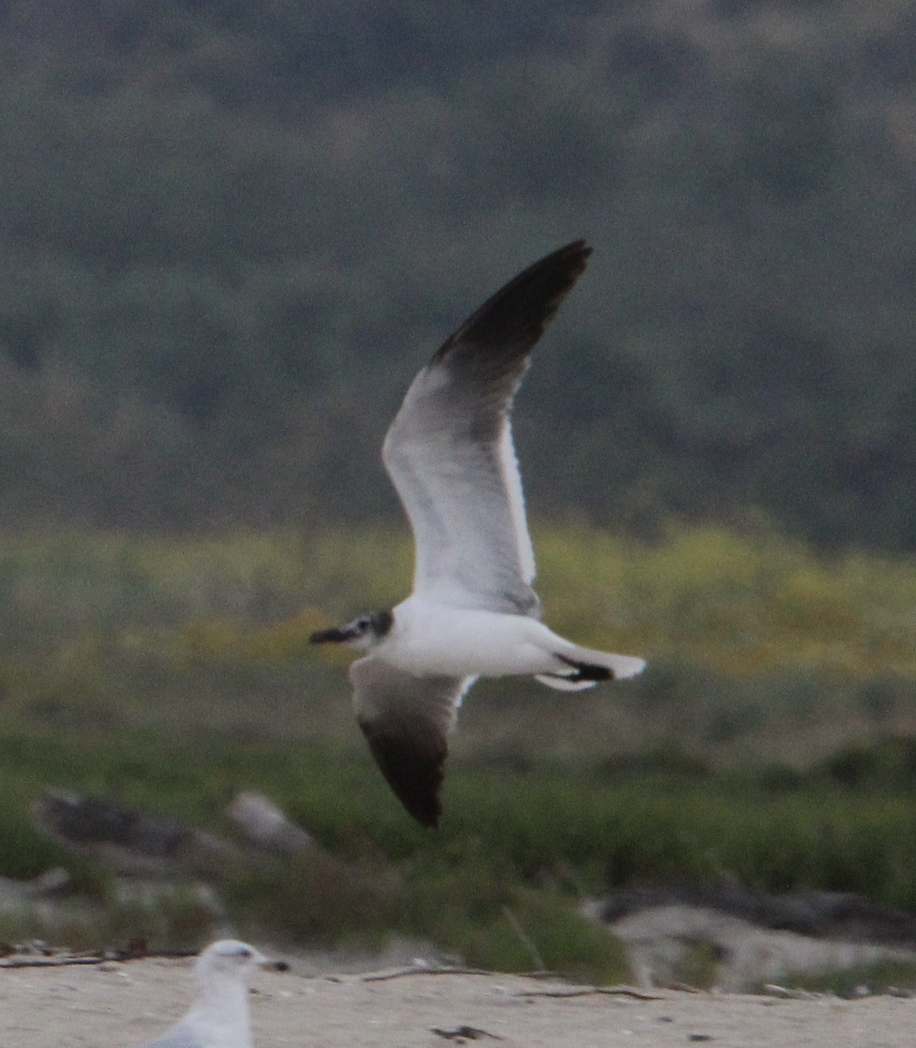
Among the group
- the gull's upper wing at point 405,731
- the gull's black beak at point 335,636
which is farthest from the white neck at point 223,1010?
the gull's upper wing at point 405,731

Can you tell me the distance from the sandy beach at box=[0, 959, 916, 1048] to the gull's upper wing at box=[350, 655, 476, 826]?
2.43 ft

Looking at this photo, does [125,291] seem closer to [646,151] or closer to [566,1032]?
[646,151]

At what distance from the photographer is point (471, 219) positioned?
98.5 ft

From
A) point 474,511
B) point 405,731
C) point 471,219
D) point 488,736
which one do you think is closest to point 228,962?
point 474,511

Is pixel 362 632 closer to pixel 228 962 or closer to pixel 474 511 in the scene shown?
pixel 474 511

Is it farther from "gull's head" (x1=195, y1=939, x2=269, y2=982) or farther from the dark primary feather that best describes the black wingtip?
"gull's head" (x1=195, y1=939, x2=269, y2=982)

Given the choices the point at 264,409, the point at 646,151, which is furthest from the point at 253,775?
the point at 646,151

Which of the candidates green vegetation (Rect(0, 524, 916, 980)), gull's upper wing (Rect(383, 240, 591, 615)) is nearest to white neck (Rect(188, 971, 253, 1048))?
gull's upper wing (Rect(383, 240, 591, 615))

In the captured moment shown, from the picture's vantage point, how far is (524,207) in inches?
1184

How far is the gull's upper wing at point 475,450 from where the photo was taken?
595cm

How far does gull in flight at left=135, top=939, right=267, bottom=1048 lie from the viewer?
4.07 meters

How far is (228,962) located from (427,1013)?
134 centimetres

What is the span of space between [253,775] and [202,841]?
3707 mm

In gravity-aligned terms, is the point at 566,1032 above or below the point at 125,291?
below
